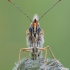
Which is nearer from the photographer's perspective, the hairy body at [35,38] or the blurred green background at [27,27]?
the hairy body at [35,38]

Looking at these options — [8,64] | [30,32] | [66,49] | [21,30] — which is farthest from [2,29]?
[30,32]

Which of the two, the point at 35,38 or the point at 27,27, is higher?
the point at 27,27

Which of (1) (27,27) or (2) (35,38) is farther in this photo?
(1) (27,27)

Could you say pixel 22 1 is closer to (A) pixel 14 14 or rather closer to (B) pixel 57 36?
(A) pixel 14 14

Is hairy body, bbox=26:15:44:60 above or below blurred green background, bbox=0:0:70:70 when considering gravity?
below

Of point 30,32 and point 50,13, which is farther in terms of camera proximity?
point 50,13

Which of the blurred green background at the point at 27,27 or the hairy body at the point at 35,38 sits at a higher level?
the blurred green background at the point at 27,27

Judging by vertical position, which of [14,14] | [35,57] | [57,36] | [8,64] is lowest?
[35,57]

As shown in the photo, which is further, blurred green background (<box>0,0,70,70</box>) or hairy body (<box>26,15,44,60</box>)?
blurred green background (<box>0,0,70,70</box>)
